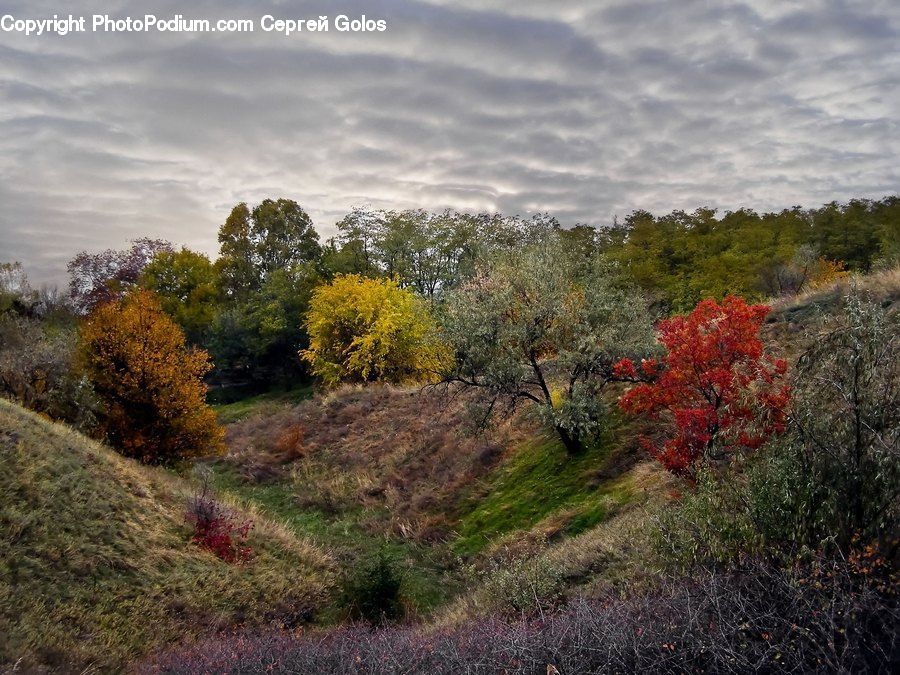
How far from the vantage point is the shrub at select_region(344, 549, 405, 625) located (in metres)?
13.0

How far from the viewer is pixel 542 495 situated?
Result: 53.6ft

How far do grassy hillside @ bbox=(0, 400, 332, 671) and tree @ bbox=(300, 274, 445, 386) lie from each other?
64.7 ft

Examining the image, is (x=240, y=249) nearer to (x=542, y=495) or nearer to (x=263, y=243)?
(x=263, y=243)

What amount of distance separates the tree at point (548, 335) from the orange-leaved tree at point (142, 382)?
9972 mm

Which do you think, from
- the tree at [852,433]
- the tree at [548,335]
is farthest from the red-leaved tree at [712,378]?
the tree at [548,335]

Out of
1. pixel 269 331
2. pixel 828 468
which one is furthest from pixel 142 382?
pixel 269 331

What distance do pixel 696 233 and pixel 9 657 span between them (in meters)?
39.9

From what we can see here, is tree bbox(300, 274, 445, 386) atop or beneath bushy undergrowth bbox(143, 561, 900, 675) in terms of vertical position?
atop

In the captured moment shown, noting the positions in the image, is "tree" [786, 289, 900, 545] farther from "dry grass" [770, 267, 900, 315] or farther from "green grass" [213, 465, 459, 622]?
"dry grass" [770, 267, 900, 315]

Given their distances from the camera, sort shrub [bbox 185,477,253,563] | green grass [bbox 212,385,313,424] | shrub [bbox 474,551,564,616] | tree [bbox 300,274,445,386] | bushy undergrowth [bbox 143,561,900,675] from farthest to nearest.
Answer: green grass [bbox 212,385,313,424]
tree [bbox 300,274,445,386]
shrub [bbox 185,477,253,563]
shrub [bbox 474,551,564,616]
bushy undergrowth [bbox 143,561,900,675]

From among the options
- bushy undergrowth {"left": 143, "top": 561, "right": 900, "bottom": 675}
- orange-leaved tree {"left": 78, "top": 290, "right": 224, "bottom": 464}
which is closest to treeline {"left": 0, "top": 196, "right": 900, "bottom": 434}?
orange-leaved tree {"left": 78, "top": 290, "right": 224, "bottom": 464}

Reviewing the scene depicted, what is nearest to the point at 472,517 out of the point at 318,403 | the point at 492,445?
the point at 492,445

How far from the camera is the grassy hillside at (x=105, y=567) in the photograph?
10133mm

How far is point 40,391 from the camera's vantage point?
2095cm
